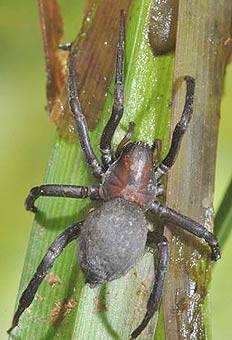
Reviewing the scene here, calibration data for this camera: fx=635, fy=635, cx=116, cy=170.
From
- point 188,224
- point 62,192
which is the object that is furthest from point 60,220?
point 188,224

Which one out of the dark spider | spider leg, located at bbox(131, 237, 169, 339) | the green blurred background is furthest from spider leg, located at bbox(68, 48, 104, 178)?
the green blurred background

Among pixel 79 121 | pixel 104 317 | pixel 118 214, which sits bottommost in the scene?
pixel 104 317

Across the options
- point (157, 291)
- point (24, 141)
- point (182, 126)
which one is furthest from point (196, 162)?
point (24, 141)

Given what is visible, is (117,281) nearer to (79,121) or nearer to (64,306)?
(64,306)

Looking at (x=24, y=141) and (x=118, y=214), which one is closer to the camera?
(x=118, y=214)

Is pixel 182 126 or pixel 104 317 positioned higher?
pixel 182 126

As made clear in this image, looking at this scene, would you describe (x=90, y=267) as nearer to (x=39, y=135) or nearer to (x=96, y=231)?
(x=96, y=231)

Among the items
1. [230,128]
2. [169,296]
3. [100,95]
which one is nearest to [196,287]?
[169,296]

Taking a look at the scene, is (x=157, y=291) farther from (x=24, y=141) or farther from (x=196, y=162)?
(x=24, y=141)
